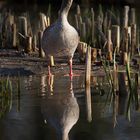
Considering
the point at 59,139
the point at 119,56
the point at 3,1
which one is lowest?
the point at 59,139

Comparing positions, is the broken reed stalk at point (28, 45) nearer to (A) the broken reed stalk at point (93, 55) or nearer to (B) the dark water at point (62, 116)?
(A) the broken reed stalk at point (93, 55)

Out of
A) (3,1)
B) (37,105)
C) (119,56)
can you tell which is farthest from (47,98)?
(3,1)

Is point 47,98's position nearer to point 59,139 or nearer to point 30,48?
point 59,139

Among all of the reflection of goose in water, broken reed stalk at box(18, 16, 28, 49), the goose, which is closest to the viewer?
the reflection of goose in water

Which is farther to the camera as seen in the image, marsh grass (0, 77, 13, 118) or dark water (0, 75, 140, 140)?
marsh grass (0, 77, 13, 118)

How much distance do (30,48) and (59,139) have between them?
661 centimetres

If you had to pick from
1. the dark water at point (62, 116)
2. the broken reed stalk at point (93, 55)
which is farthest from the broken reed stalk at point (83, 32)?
the dark water at point (62, 116)

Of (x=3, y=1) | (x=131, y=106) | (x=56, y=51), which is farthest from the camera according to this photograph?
(x=3, y=1)

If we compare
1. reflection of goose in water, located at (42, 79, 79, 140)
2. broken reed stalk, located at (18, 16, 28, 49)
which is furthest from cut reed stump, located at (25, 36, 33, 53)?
reflection of goose in water, located at (42, 79, 79, 140)

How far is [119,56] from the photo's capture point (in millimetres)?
13922

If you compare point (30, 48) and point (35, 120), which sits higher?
point (30, 48)

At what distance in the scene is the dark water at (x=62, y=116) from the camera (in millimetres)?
8531

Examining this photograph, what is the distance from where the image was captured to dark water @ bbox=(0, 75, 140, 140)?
853 centimetres

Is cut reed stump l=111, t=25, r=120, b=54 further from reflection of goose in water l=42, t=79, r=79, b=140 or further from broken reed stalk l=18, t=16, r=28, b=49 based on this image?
reflection of goose in water l=42, t=79, r=79, b=140
